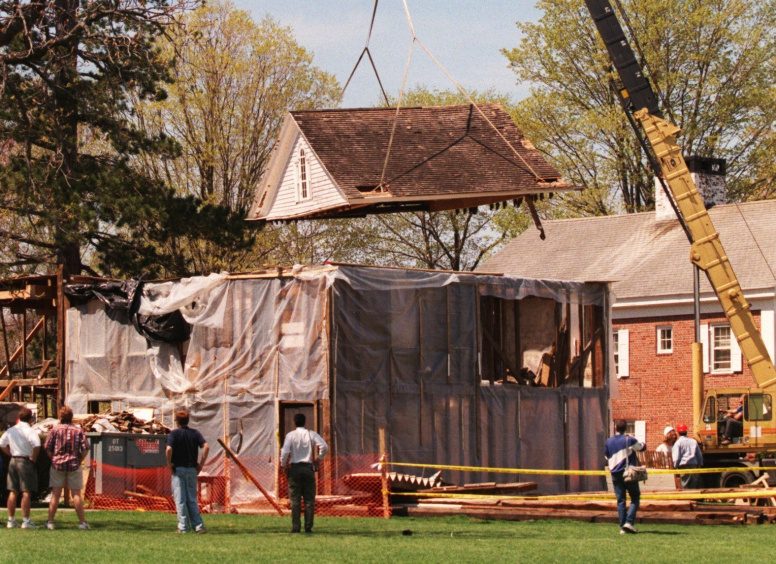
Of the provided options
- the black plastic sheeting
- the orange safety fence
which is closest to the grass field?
the orange safety fence

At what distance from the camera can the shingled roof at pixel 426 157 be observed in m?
34.5

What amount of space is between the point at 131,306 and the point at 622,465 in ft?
47.0

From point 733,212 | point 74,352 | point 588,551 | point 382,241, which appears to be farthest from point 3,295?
→ point 382,241

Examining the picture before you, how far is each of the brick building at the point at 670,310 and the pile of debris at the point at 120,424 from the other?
20.1m

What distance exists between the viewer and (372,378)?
Answer: 30750 millimetres

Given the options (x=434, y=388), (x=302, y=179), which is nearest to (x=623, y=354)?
(x=302, y=179)

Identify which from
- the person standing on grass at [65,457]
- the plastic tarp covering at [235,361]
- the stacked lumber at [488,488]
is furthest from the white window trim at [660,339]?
the person standing on grass at [65,457]

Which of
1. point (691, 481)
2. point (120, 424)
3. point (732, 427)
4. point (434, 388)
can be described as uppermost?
point (434, 388)

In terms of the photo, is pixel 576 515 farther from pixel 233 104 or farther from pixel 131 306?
pixel 233 104

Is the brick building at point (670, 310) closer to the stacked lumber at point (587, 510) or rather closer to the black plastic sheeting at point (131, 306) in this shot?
the black plastic sheeting at point (131, 306)

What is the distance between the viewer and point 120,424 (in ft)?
98.1

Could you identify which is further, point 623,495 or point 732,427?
point 732,427

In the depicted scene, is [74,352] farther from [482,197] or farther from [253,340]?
[482,197]

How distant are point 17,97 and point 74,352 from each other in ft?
20.7
